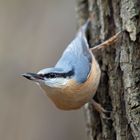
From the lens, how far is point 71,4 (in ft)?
17.6

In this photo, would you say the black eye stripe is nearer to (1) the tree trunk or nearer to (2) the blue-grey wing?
(2) the blue-grey wing

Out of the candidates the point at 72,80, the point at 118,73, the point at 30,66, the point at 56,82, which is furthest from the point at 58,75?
the point at 30,66

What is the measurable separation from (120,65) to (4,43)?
7.79ft

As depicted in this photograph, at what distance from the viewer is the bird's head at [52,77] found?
284cm

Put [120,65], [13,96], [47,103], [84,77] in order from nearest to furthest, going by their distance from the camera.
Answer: [120,65]
[84,77]
[13,96]
[47,103]

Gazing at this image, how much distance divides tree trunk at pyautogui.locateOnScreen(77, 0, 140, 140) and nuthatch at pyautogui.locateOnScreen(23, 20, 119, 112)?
0.08 meters

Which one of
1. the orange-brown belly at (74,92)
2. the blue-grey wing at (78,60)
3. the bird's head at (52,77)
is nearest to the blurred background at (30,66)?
the blue-grey wing at (78,60)

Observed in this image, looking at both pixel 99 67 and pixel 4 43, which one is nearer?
pixel 99 67

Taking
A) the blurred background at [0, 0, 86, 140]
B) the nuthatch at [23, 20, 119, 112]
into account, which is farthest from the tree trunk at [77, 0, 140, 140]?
the blurred background at [0, 0, 86, 140]

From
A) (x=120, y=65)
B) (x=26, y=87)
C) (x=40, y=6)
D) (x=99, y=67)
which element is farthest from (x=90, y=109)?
(x=40, y=6)

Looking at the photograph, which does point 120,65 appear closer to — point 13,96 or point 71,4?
point 13,96

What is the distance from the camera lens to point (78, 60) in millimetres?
3363

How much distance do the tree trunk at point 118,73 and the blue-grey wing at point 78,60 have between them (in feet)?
0.40

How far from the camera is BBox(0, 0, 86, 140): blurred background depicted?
472 centimetres
